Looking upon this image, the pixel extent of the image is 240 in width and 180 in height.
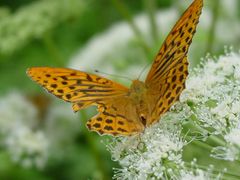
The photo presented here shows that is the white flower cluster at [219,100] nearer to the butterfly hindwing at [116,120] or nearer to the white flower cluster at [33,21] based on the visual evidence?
the butterfly hindwing at [116,120]

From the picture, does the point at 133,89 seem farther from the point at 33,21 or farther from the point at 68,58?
the point at 68,58

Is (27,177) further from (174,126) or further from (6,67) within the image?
(174,126)

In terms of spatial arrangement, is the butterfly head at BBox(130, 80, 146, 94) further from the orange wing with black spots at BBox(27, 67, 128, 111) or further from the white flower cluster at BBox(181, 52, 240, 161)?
the white flower cluster at BBox(181, 52, 240, 161)

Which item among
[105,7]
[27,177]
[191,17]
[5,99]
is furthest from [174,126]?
[105,7]

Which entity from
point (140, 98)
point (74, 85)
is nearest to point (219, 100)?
point (140, 98)

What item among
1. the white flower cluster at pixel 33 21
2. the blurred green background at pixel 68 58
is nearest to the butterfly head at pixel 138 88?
the blurred green background at pixel 68 58

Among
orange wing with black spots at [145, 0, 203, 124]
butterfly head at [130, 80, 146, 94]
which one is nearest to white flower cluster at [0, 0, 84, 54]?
butterfly head at [130, 80, 146, 94]
